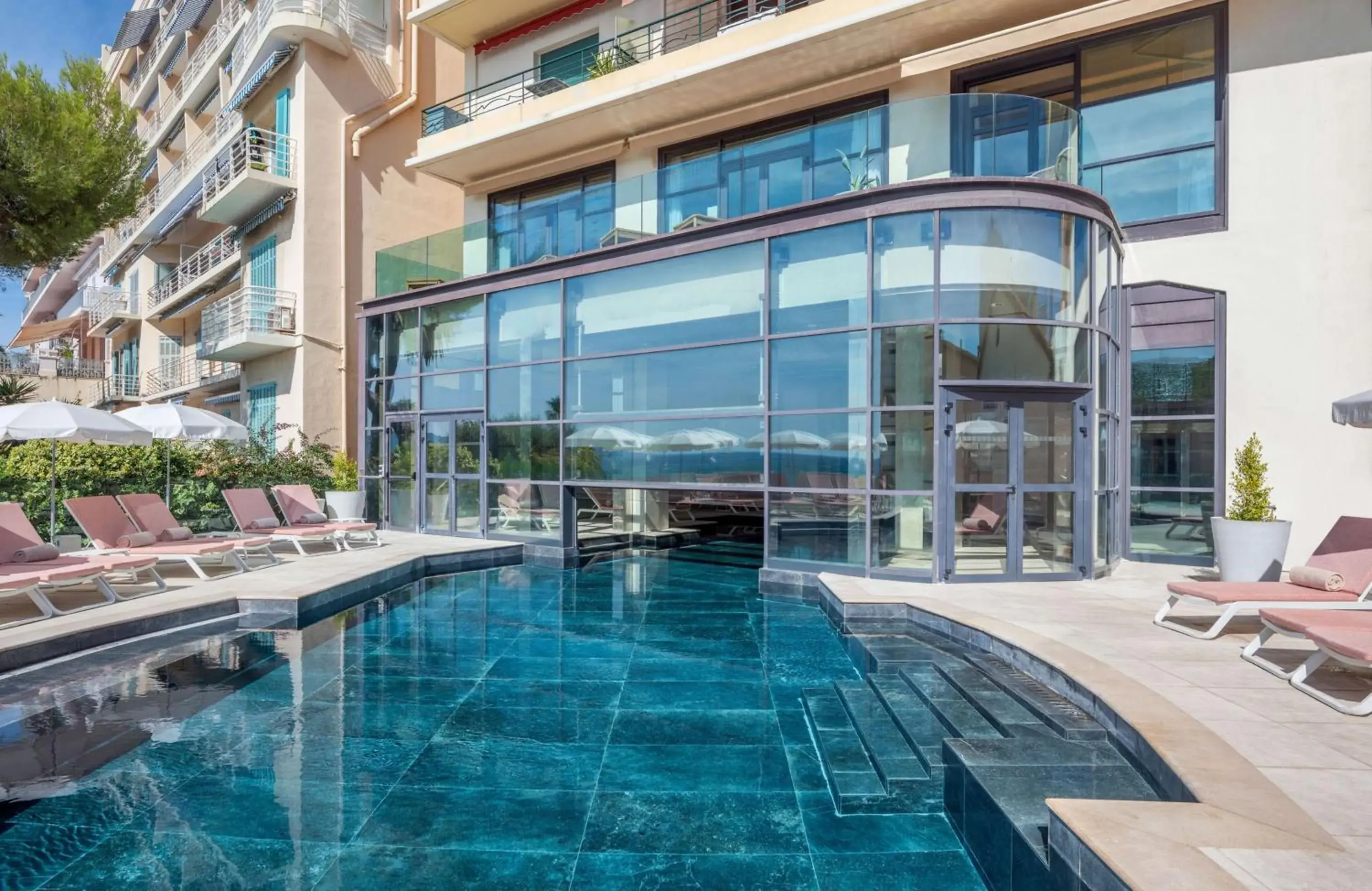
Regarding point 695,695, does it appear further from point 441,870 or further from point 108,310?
point 108,310

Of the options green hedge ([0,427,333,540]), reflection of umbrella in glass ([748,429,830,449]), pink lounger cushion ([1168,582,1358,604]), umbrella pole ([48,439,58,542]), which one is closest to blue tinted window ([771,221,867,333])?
reflection of umbrella in glass ([748,429,830,449])

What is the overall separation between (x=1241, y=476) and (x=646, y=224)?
30.3ft

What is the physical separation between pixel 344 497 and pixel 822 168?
11.6 meters

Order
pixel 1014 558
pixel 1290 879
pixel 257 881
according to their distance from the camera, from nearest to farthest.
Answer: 1. pixel 1290 879
2. pixel 257 881
3. pixel 1014 558

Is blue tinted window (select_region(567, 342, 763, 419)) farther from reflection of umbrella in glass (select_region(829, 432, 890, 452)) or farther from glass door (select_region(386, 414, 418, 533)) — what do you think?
glass door (select_region(386, 414, 418, 533))

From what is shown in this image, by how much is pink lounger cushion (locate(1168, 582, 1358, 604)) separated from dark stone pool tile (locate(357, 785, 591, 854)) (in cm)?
560

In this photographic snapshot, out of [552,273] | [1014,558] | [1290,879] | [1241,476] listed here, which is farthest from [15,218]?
[1241,476]

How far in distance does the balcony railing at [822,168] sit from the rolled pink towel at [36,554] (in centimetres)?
781

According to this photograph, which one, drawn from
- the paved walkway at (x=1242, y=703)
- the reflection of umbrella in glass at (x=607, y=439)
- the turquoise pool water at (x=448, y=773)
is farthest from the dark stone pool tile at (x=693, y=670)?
the reflection of umbrella in glass at (x=607, y=439)

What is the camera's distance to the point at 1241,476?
33.8ft

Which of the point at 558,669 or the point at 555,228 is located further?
the point at 555,228

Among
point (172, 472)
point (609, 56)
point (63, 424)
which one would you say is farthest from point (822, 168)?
point (172, 472)

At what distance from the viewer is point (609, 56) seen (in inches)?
579

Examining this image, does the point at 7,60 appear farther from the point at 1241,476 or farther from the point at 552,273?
the point at 1241,476
